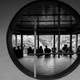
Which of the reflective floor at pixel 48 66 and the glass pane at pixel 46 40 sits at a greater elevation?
the glass pane at pixel 46 40

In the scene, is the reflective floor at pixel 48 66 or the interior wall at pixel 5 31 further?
the reflective floor at pixel 48 66

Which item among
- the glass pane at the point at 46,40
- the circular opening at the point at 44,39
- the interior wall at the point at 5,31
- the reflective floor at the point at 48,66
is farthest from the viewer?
the glass pane at the point at 46,40

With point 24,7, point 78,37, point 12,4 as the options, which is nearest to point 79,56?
point 24,7

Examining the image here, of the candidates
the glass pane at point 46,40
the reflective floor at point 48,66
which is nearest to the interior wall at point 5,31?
the reflective floor at point 48,66

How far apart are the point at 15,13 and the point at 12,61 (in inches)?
42.2

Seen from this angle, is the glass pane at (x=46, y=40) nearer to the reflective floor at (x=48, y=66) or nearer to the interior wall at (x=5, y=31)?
the reflective floor at (x=48, y=66)

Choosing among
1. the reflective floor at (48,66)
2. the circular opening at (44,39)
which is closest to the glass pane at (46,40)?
the circular opening at (44,39)

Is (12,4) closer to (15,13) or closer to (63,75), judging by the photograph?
(15,13)

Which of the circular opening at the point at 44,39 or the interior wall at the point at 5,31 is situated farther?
the circular opening at the point at 44,39

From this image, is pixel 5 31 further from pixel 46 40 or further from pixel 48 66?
pixel 46 40

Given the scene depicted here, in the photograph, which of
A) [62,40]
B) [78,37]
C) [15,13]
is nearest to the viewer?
[15,13]

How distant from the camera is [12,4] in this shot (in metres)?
3.48

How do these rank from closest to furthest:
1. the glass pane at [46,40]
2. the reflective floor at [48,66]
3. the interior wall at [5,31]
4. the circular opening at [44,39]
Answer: the interior wall at [5,31]
the circular opening at [44,39]
the reflective floor at [48,66]
the glass pane at [46,40]

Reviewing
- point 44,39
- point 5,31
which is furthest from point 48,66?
point 44,39
